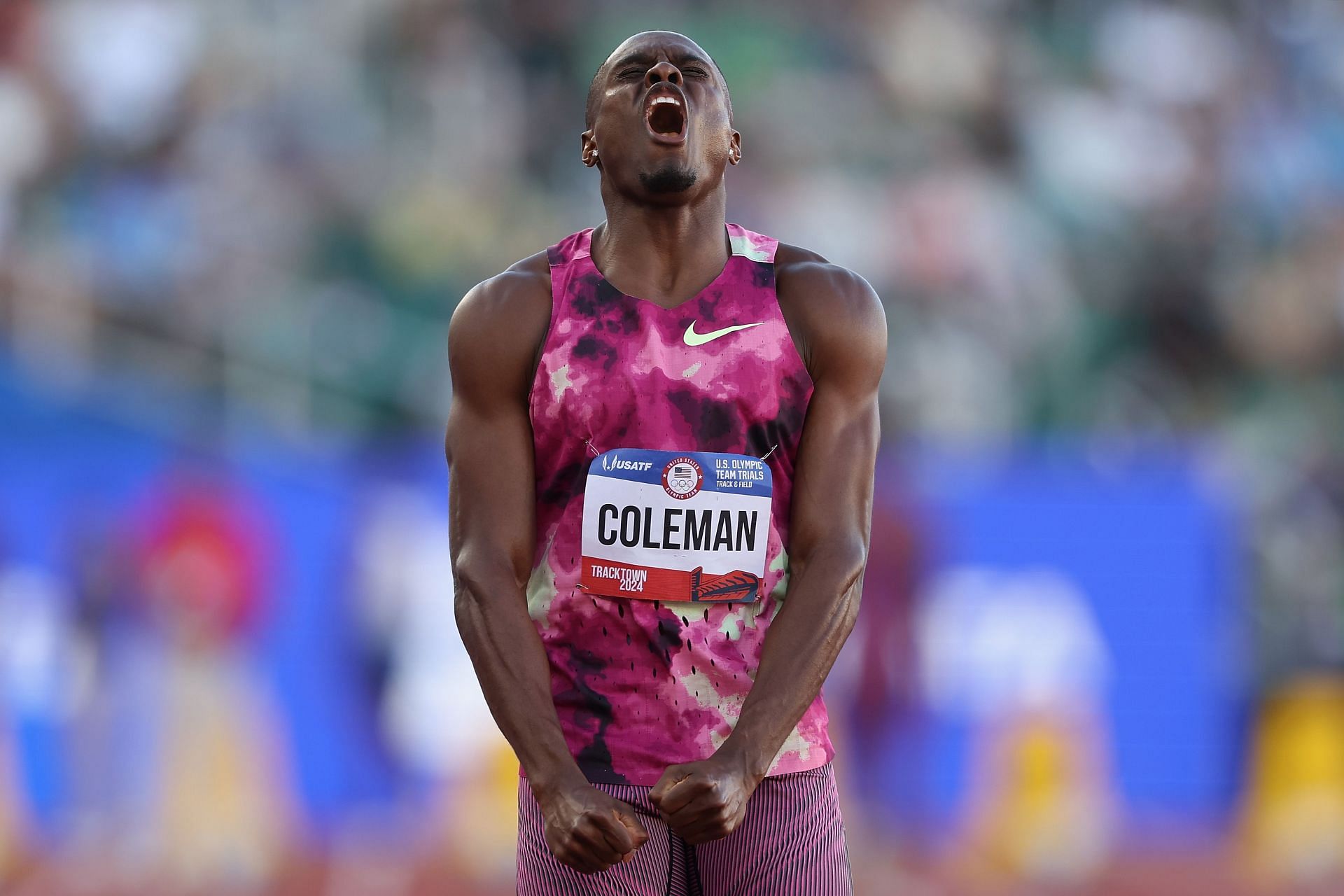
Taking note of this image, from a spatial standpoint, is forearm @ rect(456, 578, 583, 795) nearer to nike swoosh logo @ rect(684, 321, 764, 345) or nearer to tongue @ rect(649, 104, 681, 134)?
nike swoosh logo @ rect(684, 321, 764, 345)

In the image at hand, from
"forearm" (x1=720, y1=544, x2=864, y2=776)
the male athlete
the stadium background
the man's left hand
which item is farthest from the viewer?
the stadium background

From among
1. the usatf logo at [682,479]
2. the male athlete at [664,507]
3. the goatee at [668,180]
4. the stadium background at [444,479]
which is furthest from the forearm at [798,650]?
the stadium background at [444,479]

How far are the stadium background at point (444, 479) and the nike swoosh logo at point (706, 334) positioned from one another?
210 inches

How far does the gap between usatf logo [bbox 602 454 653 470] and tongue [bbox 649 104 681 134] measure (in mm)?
543

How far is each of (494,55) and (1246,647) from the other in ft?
20.2

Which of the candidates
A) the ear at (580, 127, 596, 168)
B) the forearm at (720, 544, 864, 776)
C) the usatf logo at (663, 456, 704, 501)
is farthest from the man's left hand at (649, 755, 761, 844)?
the ear at (580, 127, 596, 168)

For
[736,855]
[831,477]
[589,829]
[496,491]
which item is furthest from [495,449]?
[736,855]

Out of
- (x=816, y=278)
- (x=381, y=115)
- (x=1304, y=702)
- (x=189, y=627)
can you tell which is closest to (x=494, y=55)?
(x=381, y=115)

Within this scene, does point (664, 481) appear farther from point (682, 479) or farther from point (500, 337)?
point (500, 337)

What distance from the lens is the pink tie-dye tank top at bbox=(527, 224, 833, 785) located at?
2.69m

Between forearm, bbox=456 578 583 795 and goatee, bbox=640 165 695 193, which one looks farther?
goatee, bbox=640 165 695 193

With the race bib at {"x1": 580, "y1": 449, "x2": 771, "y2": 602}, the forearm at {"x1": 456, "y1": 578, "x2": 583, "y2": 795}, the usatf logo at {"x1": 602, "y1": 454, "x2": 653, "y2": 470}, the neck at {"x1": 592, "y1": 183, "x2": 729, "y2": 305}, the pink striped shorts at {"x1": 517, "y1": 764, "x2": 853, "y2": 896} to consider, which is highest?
the neck at {"x1": 592, "y1": 183, "x2": 729, "y2": 305}

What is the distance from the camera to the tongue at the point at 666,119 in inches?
109

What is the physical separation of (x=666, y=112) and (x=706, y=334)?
37 centimetres
